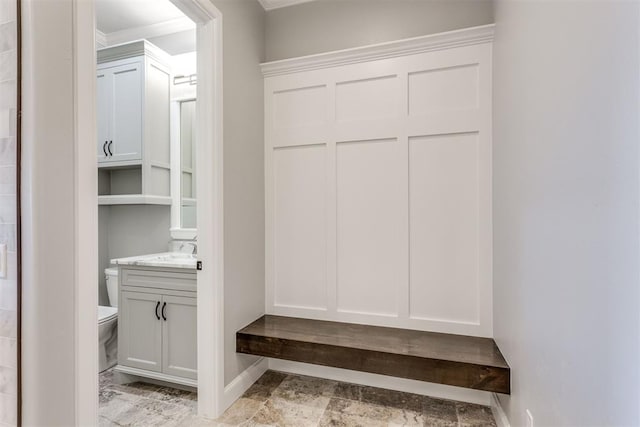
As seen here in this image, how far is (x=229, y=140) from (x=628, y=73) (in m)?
1.77

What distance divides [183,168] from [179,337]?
4.70ft

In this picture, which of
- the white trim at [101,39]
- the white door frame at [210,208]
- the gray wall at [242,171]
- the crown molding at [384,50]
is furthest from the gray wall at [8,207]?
the white trim at [101,39]

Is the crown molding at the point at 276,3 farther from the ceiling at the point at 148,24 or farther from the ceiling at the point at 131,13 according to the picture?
the ceiling at the point at 131,13

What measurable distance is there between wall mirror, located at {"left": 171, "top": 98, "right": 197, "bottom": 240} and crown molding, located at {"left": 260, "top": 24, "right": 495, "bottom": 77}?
2.83 ft

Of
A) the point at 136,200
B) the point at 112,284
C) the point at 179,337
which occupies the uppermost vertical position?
the point at 136,200

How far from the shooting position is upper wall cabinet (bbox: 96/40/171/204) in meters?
2.61

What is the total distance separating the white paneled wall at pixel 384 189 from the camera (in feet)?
6.54

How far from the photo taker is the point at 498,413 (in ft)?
5.72

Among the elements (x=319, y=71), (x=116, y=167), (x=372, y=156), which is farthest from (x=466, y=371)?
(x=116, y=167)

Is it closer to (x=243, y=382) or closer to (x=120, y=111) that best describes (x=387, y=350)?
(x=243, y=382)

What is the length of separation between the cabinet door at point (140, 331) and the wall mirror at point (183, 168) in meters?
0.73

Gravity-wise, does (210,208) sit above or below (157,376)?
above

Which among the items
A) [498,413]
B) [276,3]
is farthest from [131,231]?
[498,413]

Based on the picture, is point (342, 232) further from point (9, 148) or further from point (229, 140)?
point (9, 148)
